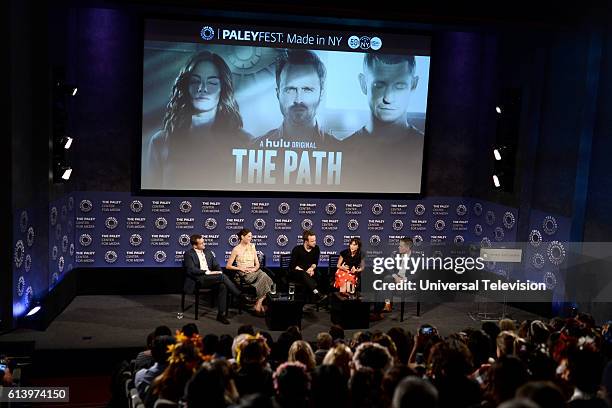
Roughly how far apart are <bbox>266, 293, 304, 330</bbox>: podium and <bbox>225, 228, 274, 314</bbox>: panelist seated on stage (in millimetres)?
652

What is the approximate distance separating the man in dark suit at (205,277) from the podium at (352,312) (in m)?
1.28

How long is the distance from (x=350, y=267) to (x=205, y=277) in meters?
1.89

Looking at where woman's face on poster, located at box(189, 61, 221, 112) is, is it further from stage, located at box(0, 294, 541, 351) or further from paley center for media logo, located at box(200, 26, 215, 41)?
stage, located at box(0, 294, 541, 351)

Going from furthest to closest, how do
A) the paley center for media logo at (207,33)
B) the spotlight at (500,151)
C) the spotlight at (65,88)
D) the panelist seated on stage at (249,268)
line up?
the spotlight at (500,151) → the paley center for media logo at (207,33) → the panelist seated on stage at (249,268) → the spotlight at (65,88)

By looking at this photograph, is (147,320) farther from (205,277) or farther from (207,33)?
(207,33)

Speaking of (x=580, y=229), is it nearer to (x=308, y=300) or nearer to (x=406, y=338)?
(x=308, y=300)

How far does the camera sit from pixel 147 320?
8.66 m

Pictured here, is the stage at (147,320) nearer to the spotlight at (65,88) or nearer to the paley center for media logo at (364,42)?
the spotlight at (65,88)

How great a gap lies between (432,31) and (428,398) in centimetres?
823

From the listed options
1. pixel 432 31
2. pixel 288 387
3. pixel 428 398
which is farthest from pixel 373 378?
pixel 432 31

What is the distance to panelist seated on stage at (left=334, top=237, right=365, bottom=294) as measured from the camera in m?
9.10

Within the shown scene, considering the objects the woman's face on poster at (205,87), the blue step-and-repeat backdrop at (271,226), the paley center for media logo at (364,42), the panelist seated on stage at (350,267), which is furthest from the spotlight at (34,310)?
the paley center for media logo at (364,42)

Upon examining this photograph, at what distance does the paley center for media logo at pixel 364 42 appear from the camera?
1006 centimetres

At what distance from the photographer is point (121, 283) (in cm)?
995
